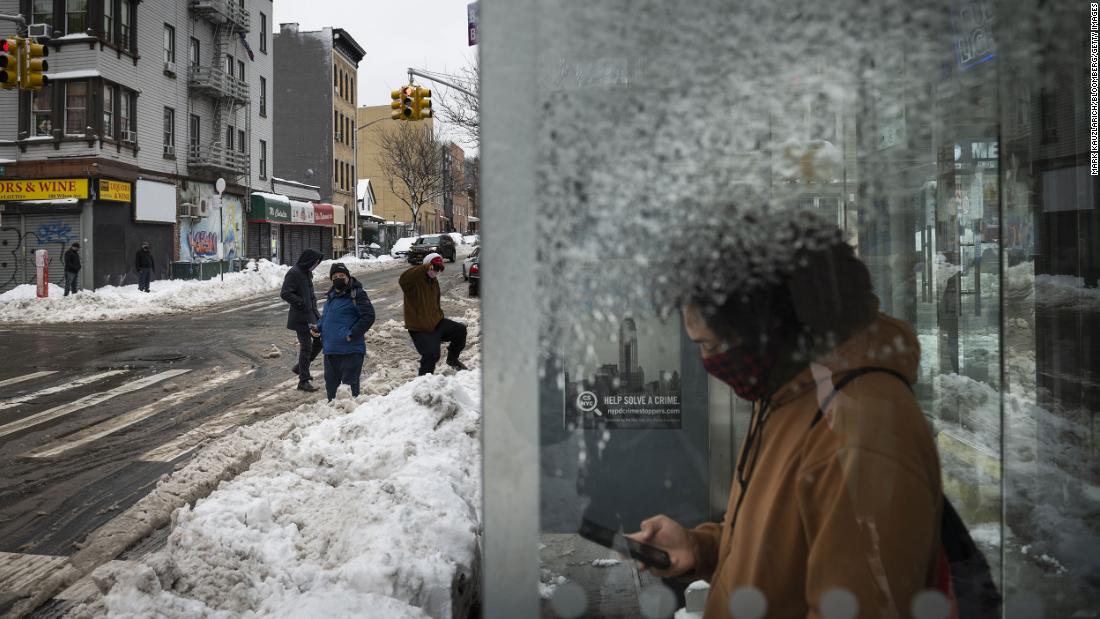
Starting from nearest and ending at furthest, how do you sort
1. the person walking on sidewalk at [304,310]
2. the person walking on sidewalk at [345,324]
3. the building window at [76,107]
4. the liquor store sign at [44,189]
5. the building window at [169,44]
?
1. the person walking on sidewalk at [345,324]
2. the person walking on sidewalk at [304,310]
3. the liquor store sign at [44,189]
4. the building window at [76,107]
5. the building window at [169,44]

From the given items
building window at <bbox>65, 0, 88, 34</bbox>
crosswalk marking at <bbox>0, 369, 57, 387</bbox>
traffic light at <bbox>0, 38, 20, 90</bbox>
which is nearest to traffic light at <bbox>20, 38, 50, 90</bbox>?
traffic light at <bbox>0, 38, 20, 90</bbox>

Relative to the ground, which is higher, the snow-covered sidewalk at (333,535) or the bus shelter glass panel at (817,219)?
the bus shelter glass panel at (817,219)

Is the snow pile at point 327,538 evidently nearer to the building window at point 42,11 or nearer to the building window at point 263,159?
the building window at point 42,11

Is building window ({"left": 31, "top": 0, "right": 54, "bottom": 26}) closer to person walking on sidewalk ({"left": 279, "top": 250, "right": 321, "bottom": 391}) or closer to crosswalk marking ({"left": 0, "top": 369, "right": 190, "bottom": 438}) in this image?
crosswalk marking ({"left": 0, "top": 369, "right": 190, "bottom": 438})

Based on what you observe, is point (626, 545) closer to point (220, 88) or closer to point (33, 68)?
point (33, 68)

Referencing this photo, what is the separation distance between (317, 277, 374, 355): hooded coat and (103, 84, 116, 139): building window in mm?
24115

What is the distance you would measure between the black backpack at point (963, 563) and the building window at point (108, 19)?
32.6 metres

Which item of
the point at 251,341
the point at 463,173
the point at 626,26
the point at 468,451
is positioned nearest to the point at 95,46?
the point at 251,341

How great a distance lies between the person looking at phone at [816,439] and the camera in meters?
1.69

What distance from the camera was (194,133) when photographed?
118 ft

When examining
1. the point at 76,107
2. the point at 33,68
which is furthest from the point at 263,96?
the point at 33,68

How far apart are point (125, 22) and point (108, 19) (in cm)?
107

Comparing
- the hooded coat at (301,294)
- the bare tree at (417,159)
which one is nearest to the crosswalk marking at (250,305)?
the hooded coat at (301,294)

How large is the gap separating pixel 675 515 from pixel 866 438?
18.5 inches
